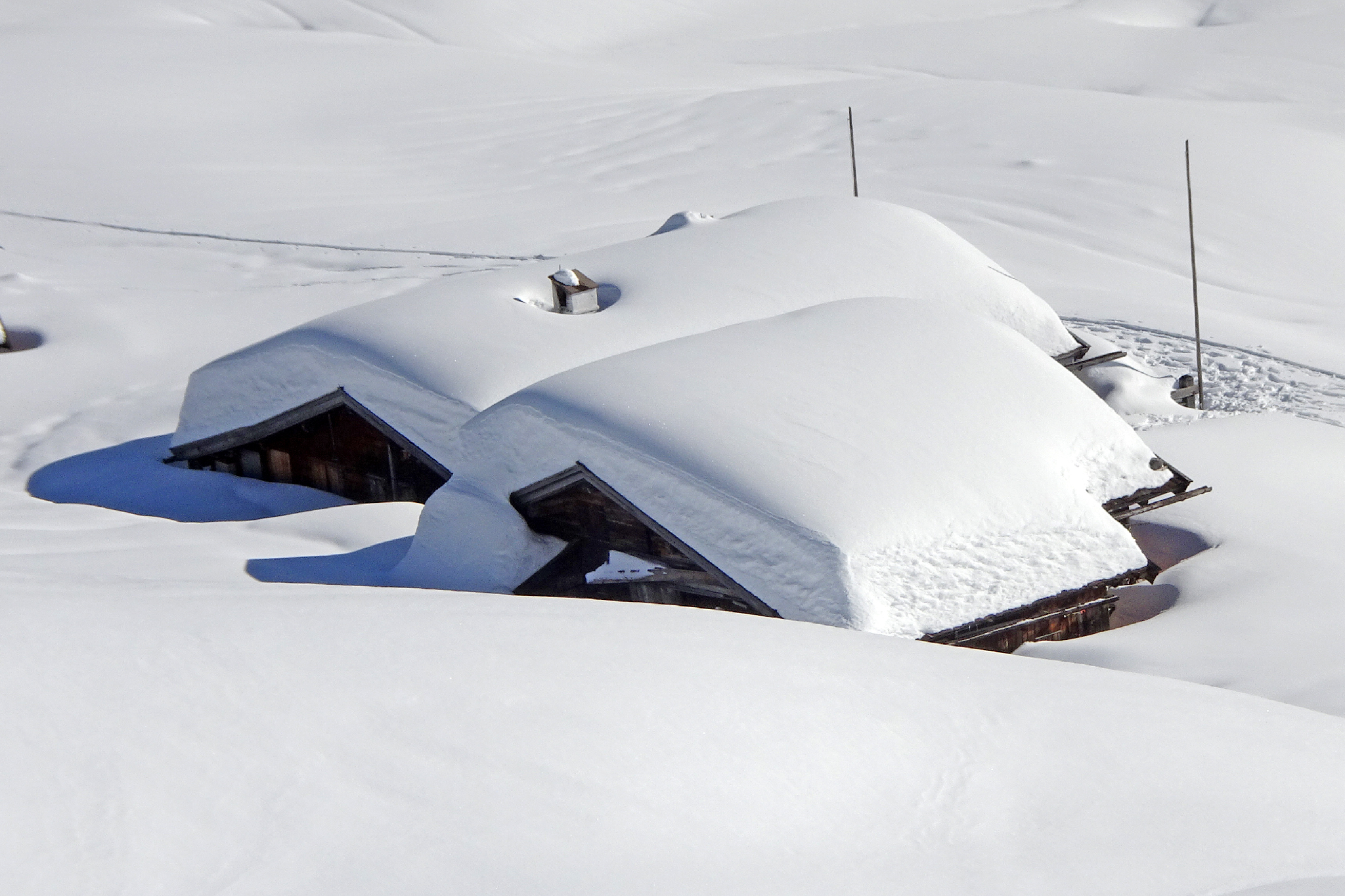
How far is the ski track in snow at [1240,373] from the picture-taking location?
14.8 m

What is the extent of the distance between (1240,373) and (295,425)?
10.3 m

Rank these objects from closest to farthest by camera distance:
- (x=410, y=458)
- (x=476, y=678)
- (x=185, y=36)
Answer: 1. (x=476, y=678)
2. (x=410, y=458)
3. (x=185, y=36)

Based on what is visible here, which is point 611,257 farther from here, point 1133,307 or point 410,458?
point 1133,307

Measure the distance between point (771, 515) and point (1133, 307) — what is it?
37.4 ft

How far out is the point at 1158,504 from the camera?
9609 mm

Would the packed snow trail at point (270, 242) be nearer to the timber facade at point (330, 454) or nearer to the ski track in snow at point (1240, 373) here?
the timber facade at point (330, 454)

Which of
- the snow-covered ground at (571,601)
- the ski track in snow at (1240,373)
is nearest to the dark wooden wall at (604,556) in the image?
the snow-covered ground at (571,601)

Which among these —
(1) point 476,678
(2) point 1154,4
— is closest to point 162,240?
(1) point 476,678

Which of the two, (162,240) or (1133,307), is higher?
(162,240)

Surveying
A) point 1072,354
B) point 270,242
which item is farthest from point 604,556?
point 270,242

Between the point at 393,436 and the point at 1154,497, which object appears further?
the point at 393,436

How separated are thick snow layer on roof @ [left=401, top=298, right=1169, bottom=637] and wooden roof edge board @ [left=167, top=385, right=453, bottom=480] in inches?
53.1

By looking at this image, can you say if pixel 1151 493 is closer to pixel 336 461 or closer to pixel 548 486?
pixel 548 486

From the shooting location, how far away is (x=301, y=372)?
11875 mm
